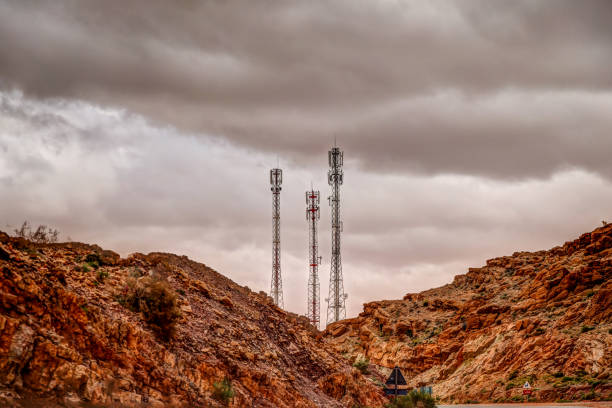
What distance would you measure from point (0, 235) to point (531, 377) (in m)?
46.6

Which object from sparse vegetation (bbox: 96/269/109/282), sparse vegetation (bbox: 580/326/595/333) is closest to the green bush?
sparse vegetation (bbox: 96/269/109/282)

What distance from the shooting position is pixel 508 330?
6856 centimetres

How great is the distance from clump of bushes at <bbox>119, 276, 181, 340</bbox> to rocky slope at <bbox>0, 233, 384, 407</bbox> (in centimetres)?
27

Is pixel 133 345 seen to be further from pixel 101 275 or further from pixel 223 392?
pixel 101 275

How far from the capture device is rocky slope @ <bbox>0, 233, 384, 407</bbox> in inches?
664

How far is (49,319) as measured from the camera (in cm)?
1847

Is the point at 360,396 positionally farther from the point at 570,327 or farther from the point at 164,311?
the point at 570,327

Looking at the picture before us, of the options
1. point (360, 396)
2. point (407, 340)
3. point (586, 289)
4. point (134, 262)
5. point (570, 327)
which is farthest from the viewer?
point (407, 340)

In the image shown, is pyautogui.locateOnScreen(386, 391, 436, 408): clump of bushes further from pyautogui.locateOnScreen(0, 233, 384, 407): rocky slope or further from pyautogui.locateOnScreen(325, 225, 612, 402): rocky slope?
pyautogui.locateOnScreen(325, 225, 612, 402): rocky slope

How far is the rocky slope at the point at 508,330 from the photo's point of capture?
54062 mm

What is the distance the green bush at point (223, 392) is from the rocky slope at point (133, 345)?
8.2 inches

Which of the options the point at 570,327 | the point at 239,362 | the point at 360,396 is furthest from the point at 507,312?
the point at 239,362

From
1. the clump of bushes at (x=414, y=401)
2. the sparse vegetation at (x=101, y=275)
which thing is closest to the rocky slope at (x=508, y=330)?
the clump of bushes at (x=414, y=401)

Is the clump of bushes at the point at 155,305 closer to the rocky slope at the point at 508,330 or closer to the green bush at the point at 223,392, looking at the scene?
the green bush at the point at 223,392
